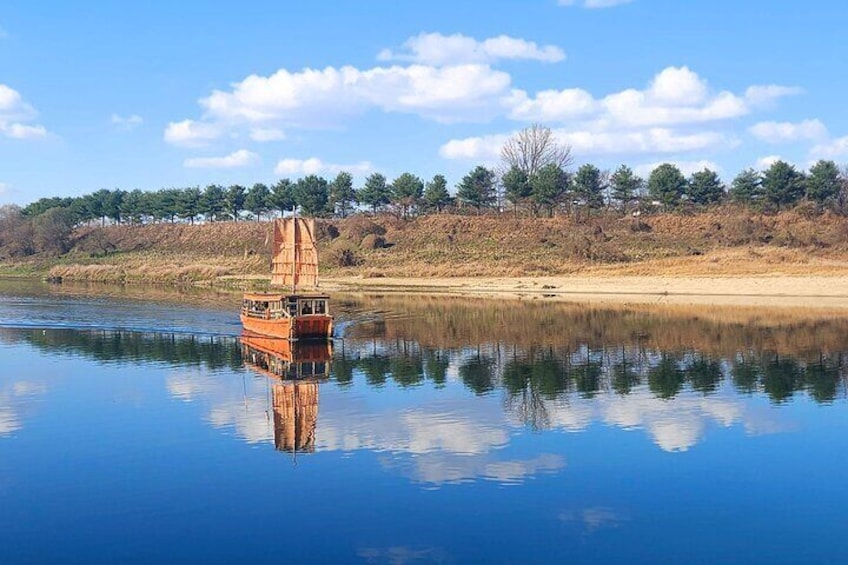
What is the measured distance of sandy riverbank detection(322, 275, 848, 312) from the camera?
220ft

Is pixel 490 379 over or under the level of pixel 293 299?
under

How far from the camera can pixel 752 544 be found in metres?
15.1

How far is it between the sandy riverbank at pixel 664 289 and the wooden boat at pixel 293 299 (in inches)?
1154

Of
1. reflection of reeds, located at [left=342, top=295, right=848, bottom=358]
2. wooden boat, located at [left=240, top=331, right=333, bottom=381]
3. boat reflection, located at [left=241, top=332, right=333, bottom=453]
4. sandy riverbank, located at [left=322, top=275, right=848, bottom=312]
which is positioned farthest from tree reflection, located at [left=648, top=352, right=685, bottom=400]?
sandy riverbank, located at [left=322, top=275, right=848, bottom=312]

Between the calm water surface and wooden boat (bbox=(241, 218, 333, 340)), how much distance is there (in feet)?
5.37

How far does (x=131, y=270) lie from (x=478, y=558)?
369 feet

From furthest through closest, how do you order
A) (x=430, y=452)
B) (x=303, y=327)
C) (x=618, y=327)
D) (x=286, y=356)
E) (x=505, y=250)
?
1. (x=505, y=250)
2. (x=618, y=327)
3. (x=303, y=327)
4. (x=286, y=356)
5. (x=430, y=452)

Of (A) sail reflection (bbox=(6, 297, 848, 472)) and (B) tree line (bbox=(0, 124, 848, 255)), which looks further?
(B) tree line (bbox=(0, 124, 848, 255))

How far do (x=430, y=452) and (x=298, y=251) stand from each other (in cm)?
2874

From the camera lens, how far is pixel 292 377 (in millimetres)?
33969

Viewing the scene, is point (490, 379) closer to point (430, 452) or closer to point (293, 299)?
point (430, 452)

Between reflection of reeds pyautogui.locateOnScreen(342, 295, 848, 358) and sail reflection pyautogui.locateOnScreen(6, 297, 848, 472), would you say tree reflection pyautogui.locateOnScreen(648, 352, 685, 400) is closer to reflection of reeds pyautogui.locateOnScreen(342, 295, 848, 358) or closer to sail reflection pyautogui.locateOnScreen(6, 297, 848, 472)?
sail reflection pyautogui.locateOnScreen(6, 297, 848, 472)

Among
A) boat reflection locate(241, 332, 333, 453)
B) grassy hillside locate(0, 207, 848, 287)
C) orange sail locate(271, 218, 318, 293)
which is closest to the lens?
boat reflection locate(241, 332, 333, 453)

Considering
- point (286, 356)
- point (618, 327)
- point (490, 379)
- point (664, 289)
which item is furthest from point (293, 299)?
point (664, 289)
